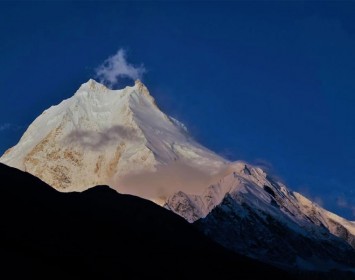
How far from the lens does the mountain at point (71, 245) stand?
481 ft

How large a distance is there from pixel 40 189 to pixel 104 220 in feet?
47.2

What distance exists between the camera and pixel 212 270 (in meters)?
190

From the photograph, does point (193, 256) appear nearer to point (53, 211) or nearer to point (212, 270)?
point (212, 270)

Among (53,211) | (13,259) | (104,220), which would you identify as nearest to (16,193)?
(53,211)

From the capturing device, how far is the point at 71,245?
16100 cm

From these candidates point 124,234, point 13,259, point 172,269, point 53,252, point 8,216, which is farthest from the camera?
point 124,234

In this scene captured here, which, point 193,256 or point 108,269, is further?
point 193,256

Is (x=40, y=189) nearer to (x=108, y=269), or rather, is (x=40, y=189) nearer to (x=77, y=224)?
(x=77, y=224)

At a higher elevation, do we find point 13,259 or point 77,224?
point 77,224

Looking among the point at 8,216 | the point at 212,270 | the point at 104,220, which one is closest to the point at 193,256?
the point at 212,270

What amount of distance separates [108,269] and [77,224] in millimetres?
22498

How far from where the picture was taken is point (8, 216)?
16250 cm

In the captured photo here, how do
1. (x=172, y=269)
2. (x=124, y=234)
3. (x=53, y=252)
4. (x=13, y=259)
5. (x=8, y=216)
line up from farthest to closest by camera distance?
(x=124, y=234)
(x=172, y=269)
(x=8, y=216)
(x=53, y=252)
(x=13, y=259)

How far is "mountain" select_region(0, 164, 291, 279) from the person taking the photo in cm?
14675
